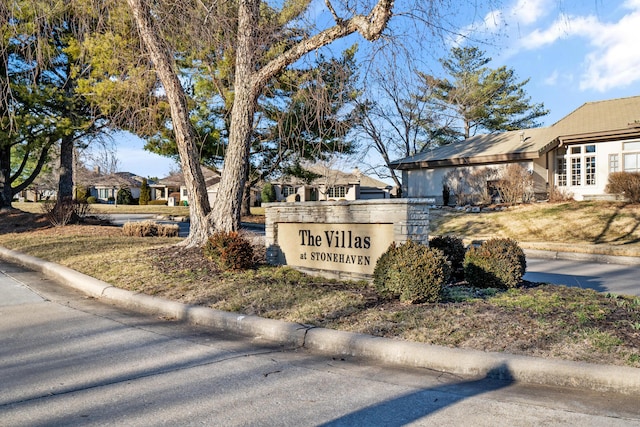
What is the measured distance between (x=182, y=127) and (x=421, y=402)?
8758 millimetres

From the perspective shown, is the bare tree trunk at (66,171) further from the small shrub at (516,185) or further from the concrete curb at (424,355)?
the small shrub at (516,185)

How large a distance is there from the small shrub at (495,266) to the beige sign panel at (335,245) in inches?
51.4

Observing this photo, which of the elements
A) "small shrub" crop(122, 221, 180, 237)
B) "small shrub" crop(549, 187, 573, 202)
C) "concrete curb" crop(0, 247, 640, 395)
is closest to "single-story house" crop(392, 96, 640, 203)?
"small shrub" crop(549, 187, 573, 202)

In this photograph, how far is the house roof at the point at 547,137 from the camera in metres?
24.4

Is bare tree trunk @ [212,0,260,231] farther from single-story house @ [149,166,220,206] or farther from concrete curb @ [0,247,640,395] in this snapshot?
single-story house @ [149,166,220,206]

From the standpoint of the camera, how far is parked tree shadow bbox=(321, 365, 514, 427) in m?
3.50

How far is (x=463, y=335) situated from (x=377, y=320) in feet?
3.29

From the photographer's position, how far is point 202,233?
10.8 metres

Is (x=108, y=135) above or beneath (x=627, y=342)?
above

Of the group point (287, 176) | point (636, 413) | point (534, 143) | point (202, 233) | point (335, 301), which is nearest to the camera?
point (636, 413)

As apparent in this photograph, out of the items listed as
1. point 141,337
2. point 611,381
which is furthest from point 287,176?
point 611,381

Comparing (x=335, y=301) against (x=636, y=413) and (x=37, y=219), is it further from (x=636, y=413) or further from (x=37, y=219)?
(x=37, y=219)

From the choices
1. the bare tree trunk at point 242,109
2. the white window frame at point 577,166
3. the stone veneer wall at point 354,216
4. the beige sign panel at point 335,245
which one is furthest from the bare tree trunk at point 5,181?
the white window frame at point 577,166

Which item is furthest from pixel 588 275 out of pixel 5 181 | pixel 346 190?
pixel 346 190
